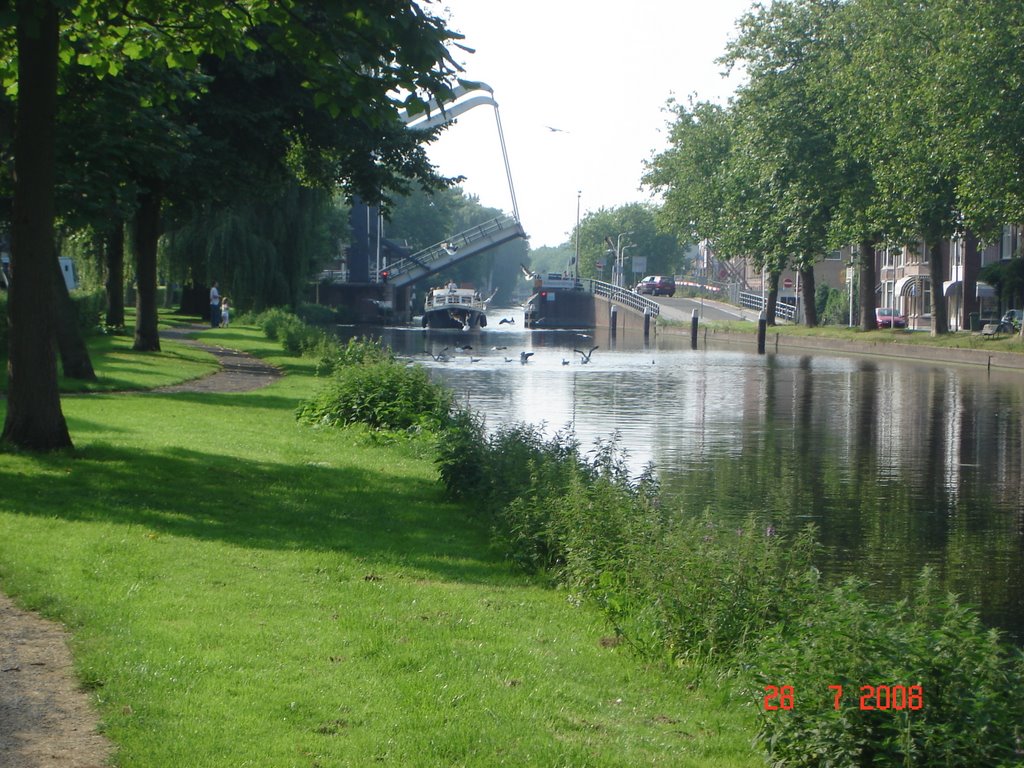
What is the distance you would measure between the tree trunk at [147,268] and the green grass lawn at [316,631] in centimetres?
1893

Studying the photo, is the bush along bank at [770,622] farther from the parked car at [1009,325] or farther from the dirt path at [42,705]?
the parked car at [1009,325]

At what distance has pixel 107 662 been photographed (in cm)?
645

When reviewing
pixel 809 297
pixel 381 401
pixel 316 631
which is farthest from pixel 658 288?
pixel 316 631

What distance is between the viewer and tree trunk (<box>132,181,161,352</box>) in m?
31.5

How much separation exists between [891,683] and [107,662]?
3802 mm

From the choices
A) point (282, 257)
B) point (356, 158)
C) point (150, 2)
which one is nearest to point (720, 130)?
point (282, 257)

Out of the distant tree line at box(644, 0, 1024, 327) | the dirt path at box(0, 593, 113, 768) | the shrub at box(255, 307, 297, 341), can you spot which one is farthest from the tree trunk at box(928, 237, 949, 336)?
the dirt path at box(0, 593, 113, 768)

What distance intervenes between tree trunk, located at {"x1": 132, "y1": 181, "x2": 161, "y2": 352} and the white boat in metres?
48.4

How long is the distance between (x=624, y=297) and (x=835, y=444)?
2863 inches

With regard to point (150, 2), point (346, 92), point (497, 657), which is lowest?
point (497, 657)

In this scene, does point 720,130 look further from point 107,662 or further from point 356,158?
point 107,662

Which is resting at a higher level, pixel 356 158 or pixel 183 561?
pixel 356 158

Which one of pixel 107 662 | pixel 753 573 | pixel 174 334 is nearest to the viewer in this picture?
pixel 107 662

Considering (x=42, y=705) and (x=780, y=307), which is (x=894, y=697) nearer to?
(x=42, y=705)
